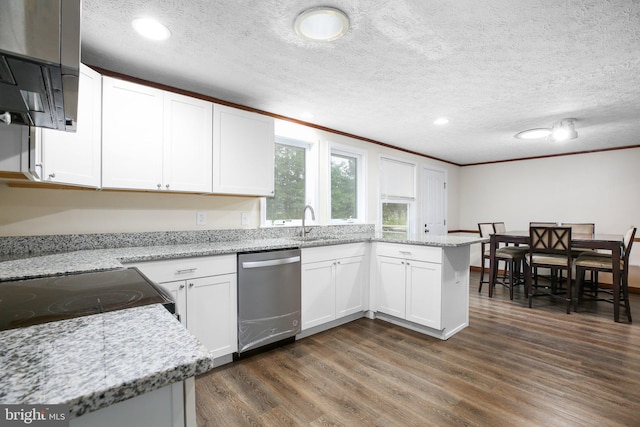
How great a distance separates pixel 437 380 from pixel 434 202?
13.6 ft

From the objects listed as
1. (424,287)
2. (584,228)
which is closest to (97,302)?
(424,287)

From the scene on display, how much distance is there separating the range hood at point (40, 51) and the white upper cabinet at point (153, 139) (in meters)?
1.20

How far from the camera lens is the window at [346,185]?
3994 mm

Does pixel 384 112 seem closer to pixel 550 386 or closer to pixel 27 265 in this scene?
pixel 550 386

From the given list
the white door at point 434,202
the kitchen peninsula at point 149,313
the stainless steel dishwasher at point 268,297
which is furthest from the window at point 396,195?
the stainless steel dishwasher at point 268,297

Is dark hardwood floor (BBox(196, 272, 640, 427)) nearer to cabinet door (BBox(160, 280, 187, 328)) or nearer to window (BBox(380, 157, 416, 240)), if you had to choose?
cabinet door (BBox(160, 280, 187, 328))

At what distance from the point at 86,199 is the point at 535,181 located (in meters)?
6.48

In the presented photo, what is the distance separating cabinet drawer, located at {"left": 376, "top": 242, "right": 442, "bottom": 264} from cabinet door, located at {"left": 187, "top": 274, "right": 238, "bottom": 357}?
161 centimetres

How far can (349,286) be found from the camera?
127 inches

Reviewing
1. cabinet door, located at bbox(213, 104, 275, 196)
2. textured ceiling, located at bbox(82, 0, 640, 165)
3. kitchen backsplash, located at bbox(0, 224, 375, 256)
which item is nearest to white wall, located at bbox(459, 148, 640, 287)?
textured ceiling, located at bbox(82, 0, 640, 165)

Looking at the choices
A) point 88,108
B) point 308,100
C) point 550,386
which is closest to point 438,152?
point 308,100

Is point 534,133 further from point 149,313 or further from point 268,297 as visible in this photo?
point 149,313

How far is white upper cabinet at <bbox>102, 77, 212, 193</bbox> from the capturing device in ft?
7.00

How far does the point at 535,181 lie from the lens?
5543 millimetres
